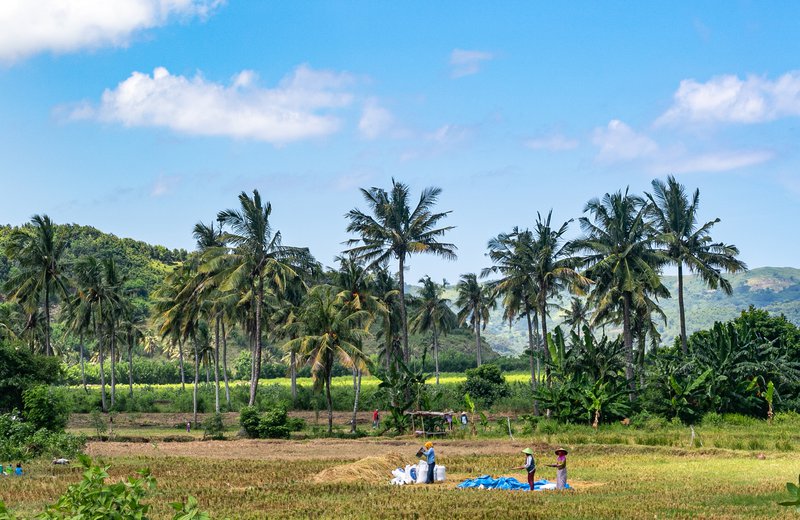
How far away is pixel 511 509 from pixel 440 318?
71.8m

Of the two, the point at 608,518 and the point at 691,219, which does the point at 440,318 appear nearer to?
the point at 691,219

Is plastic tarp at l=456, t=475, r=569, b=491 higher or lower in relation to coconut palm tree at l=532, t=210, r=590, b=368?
lower

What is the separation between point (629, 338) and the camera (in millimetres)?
50312

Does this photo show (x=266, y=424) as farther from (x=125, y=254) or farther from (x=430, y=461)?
(x=125, y=254)

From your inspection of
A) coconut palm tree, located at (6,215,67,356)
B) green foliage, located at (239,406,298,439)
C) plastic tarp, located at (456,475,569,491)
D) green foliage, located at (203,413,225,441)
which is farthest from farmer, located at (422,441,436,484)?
coconut palm tree, located at (6,215,67,356)

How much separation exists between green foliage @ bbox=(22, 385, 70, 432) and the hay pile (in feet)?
50.8

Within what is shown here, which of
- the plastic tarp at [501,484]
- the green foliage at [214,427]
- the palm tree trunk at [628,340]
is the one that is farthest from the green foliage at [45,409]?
the palm tree trunk at [628,340]

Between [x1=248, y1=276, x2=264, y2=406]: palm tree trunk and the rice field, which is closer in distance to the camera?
the rice field

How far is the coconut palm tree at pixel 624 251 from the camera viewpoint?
50.9m

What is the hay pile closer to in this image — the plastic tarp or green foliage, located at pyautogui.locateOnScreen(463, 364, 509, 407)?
the plastic tarp

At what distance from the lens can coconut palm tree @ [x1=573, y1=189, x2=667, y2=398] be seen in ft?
167

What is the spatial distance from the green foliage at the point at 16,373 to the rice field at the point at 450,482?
4.97 metres

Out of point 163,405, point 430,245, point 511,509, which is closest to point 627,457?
point 511,509

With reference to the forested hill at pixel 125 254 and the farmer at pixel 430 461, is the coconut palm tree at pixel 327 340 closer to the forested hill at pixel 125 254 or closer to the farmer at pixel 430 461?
the farmer at pixel 430 461
